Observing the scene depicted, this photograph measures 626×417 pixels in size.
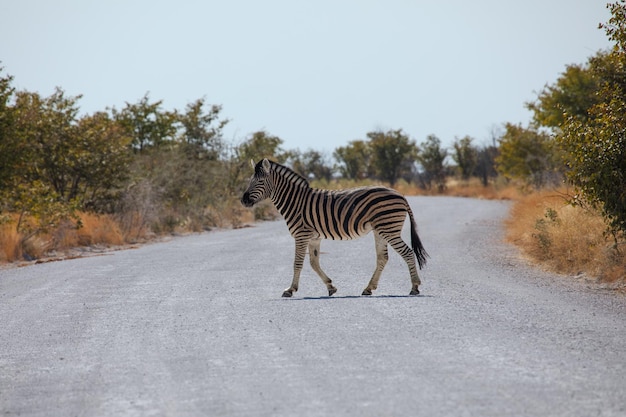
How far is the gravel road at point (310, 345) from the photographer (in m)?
6.80

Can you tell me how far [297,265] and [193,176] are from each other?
82.4 ft

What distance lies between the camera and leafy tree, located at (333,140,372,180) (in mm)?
96750

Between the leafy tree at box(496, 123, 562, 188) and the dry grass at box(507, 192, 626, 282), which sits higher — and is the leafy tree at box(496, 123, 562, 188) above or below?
above

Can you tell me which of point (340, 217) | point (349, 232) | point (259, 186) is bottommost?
point (349, 232)

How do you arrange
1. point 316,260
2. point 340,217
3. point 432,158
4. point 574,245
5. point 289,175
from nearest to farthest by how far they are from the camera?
point 340,217
point 316,260
point 289,175
point 574,245
point 432,158

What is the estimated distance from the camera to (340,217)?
14.0 m

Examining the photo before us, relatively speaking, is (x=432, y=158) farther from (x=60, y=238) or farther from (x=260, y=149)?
(x=60, y=238)

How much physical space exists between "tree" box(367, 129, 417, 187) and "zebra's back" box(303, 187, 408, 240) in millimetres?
73669

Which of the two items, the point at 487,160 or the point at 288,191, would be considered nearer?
the point at 288,191

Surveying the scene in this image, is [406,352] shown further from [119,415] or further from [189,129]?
[189,129]

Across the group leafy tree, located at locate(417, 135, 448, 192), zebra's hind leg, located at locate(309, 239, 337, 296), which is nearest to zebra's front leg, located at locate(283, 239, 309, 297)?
zebra's hind leg, located at locate(309, 239, 337, 296)

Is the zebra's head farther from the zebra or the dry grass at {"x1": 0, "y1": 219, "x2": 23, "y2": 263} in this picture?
the dry grass at {"x1": 0, "y1": 219, "x2": 23, "y2": 263}

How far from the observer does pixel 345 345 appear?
352 inches

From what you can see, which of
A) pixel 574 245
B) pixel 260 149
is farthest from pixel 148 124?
pixel 574 245
